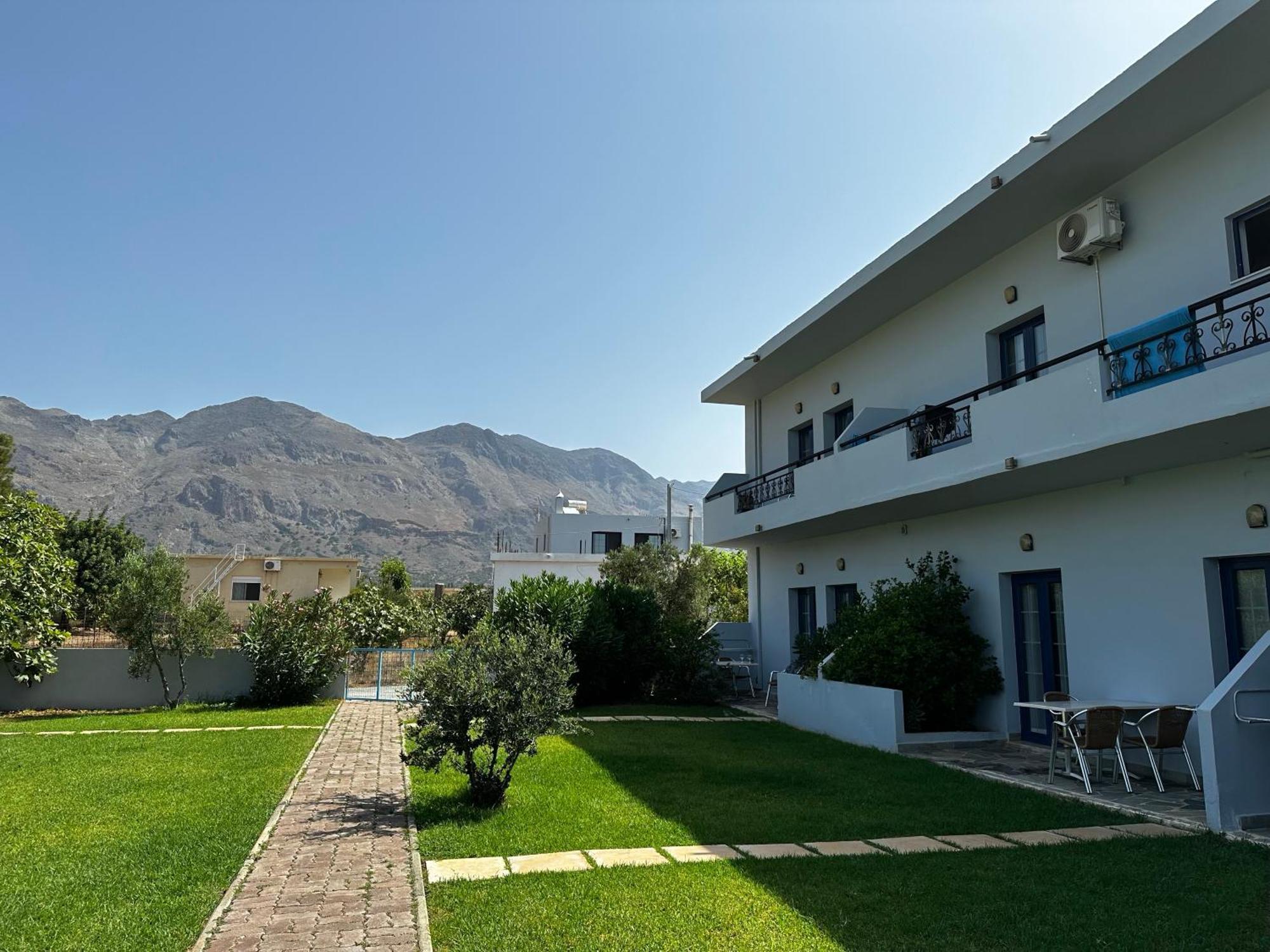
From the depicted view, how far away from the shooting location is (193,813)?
7.21 m

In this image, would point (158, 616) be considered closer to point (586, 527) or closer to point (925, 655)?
point (925, 655)

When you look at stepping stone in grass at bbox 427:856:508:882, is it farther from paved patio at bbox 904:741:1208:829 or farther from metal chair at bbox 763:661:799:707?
metal chair at bbox 763:661:799:707

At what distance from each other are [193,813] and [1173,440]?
9996 mm

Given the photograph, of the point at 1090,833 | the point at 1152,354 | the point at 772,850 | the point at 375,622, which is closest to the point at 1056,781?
the point at 1090,833

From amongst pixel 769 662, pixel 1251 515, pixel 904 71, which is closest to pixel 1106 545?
pixel 1251 515

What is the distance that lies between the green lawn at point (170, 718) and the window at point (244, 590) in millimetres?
29079

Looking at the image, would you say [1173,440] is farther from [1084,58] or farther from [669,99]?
[669,99]

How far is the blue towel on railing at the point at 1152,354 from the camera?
8.08 metres

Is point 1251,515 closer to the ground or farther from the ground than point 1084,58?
closer to the ground

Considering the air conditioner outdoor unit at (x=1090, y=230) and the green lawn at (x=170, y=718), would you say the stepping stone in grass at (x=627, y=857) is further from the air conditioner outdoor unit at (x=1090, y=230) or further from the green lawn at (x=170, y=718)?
the green lawn at (x=170, y=718)

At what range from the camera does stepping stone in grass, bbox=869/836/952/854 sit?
243 inches

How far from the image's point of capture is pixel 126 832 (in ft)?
21.7

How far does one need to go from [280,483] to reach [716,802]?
151 meters

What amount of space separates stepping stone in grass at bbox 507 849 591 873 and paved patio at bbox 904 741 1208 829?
515cm
